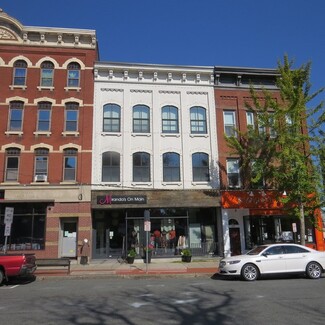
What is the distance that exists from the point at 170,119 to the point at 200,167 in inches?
157

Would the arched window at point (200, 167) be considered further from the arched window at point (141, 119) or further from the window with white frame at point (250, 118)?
the window with white frame at point (250, 118)

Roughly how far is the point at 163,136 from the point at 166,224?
235 inches

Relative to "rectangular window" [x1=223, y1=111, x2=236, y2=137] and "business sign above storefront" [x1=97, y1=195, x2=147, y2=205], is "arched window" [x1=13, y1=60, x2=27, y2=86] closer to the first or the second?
"business sign above storefront" [x1=97, y1=195, x2=147, y2=205]

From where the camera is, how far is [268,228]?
23.8 metres

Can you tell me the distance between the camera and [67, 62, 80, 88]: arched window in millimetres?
24073

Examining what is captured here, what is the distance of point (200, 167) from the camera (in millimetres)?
23844

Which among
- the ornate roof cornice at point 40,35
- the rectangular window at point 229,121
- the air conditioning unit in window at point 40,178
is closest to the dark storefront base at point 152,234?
the air conditioning unit in window at point 40,178

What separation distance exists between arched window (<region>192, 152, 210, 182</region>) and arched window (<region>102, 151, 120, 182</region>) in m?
5.16

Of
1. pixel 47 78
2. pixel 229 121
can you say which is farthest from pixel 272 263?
pixel 47 78

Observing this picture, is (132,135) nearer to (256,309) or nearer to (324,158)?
(324,158)

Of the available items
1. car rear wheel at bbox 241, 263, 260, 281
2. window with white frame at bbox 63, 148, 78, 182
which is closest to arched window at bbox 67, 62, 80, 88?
window with white frame at bbox 63, 148, 78, 182

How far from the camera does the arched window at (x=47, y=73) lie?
78.3 feet

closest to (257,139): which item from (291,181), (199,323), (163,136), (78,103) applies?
(291,181)

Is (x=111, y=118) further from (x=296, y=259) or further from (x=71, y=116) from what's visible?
(x=296, y=259)
